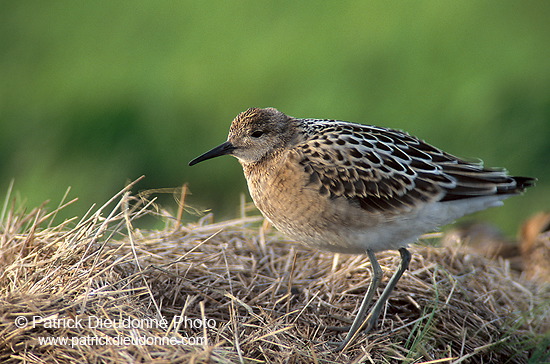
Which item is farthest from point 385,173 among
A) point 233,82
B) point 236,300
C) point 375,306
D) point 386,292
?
point 233,82

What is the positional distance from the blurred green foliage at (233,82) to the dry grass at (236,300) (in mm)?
2719

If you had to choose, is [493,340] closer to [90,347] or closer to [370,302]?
[370,302]

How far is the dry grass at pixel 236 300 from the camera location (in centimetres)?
435

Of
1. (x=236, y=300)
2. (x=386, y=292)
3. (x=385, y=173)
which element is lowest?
(x=236, y=300)

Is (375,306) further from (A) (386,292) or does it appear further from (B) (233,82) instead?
(B) (233,82)

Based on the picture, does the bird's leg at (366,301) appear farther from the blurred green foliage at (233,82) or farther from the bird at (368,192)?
the blurred green foliage at (233,82)

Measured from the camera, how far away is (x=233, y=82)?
10.2 meters

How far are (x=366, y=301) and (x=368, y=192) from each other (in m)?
0.83

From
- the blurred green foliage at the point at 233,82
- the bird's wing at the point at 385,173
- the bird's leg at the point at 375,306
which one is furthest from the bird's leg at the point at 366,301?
the blurred green foliage at the point at 233,82

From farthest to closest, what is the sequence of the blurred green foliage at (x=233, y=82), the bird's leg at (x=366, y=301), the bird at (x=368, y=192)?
the blurred green foliage at (x=233, y=82) → the bird at (x=368, y=192) → the bird's leg at (x=366, y=301)

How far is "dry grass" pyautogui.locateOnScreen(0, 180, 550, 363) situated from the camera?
4.35m

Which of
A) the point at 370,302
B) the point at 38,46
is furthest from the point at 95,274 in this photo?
the point at 38,46

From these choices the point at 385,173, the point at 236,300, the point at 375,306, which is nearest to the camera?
the point at 236,300

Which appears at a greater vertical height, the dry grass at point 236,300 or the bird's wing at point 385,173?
the bird's wing at point 385,173
